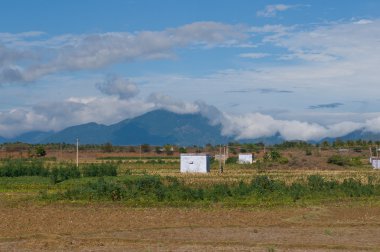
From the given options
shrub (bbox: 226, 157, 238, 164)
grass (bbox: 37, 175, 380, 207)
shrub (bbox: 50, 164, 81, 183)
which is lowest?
grass (bbox: 37, 175, 380, 207)

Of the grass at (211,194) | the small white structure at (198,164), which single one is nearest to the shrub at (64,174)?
the grass at (211,194)

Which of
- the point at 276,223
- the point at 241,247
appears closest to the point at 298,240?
the point at 241,247

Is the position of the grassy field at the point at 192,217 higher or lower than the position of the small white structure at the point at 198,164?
lower

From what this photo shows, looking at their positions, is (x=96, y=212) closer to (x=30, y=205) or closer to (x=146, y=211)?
(x=146, y=211)

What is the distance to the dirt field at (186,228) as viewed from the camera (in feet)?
57.4

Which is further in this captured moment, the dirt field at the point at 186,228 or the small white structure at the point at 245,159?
the small white structure at the point at 245,159

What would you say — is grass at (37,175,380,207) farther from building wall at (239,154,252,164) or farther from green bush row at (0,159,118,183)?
building wall at (239,154,252,164)

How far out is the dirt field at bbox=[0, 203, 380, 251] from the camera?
17.5m

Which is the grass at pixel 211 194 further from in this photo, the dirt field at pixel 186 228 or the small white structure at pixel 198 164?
the small white structure at pixel 198 164

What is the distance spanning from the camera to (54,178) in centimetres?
4381

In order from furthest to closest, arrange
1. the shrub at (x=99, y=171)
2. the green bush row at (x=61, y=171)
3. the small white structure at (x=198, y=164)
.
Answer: the small white structure at (x=198, y=164) < the shrub at (x=99, y=171) < the green bush row at (x=61, y=171)

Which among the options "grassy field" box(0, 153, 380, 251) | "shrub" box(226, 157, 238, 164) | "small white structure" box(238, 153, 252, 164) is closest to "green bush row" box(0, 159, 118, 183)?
"grassy field" box(0, 153, 380, 251)

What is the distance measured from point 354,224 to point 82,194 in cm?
1390

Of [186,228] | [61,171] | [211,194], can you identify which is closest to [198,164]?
[61,171]
